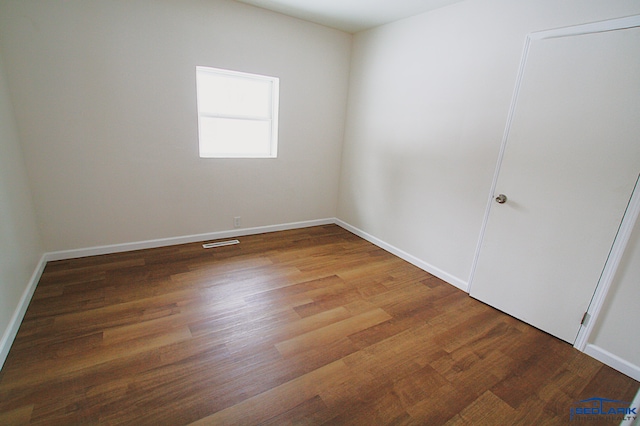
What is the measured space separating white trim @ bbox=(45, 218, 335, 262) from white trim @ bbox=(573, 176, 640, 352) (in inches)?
126

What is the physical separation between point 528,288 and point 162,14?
4188 millimetres

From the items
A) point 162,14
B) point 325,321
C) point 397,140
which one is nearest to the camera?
point 325,321

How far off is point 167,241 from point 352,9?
331 cm

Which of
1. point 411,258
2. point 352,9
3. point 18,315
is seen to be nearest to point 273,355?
point 18,315

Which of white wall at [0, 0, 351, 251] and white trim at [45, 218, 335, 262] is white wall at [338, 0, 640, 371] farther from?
white trim at [45, 218, 335, 262]

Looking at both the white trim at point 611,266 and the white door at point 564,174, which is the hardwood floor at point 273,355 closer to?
the white trim at point 611,266

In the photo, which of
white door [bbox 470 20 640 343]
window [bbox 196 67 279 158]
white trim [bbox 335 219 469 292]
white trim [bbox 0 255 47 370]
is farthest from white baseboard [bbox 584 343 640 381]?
white trim [bbox 0 255 47 370]

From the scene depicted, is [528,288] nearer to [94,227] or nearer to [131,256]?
[131,256]

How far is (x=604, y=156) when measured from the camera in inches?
77.0

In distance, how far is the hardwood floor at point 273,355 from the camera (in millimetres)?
1565

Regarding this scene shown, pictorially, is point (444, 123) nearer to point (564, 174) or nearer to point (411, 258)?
point (564, 174)

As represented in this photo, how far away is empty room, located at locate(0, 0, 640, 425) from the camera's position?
1.75 metres

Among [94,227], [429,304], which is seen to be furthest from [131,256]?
[429,304]

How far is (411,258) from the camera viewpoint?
11.3 feet
